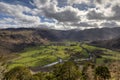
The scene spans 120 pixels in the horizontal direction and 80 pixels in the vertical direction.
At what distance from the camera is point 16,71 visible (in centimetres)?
12431

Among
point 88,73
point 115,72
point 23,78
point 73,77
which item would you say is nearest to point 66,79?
point 73,77

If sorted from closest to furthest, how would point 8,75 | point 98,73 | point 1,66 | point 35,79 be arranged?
point 1,66, point 98,73, point 35,79, point 8,75

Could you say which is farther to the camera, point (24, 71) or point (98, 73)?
point (24, 71)

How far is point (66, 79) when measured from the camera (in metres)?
113

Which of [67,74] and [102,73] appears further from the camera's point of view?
[67,74]

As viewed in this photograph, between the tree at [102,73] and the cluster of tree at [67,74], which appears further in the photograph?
the cluster of tree at [67,74]

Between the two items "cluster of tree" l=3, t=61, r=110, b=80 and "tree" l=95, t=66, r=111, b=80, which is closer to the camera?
"tree" l=95, t=66, r=111, b=80

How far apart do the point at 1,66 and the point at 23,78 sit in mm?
54671

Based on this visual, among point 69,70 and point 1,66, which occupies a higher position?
point 1,66

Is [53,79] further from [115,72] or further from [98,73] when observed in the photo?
[115,72]

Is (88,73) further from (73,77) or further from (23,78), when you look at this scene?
(23,78)

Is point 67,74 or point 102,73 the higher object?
point 102,73

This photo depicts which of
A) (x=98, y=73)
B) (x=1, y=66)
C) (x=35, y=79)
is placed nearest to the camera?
(x=1, y=66)

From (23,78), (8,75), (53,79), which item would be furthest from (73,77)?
(8,75)
